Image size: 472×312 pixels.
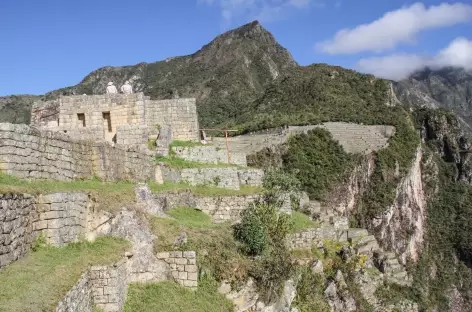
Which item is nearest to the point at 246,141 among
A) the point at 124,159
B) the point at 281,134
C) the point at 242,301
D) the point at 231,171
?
the point at 281,134

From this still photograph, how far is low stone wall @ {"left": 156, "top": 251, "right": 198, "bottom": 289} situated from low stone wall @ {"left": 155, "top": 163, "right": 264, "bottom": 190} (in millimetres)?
7002

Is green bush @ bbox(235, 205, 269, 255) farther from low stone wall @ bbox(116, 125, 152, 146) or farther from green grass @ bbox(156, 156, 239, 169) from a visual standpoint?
low stone wall @ bbox(116, 125, 152, 146)

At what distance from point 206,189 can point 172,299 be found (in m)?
8.13

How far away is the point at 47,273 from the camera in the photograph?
7.13 meters

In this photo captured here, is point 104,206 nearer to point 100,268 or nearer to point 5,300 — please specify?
point 100,268

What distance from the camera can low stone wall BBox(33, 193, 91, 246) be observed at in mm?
8484

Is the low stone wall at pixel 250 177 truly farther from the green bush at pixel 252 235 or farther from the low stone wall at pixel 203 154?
the green bush at pixel 252 235

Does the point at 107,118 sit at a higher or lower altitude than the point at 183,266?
higher

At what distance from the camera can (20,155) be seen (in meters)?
9.21

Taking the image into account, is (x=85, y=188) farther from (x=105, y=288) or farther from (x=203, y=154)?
(x=203, y=154)

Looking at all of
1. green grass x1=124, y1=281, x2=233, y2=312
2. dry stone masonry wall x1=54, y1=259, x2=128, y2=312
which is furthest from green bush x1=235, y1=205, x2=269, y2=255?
dry stone masonry wall x1=54, y1=259, x2=128, y2=312

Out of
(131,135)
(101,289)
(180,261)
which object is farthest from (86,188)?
(131,135)

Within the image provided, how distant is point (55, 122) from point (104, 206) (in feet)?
31.3

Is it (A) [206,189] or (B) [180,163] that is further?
(B) [180,163]
